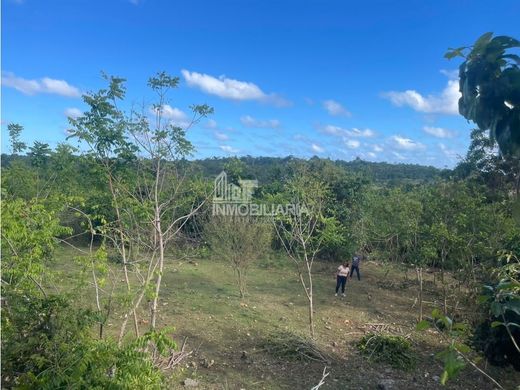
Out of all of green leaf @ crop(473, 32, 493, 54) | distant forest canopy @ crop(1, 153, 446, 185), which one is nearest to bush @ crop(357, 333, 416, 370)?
green leaf @ crop(473, 32, 493, 54)

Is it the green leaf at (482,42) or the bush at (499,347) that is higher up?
the green leaf at (482,42)

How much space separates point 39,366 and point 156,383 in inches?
32.0

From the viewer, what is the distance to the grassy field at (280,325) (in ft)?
19.4

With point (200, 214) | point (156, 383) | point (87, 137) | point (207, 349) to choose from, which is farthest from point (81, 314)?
point (200, 214)

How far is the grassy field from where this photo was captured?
19.4 ft

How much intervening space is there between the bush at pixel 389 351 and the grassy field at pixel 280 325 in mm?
145

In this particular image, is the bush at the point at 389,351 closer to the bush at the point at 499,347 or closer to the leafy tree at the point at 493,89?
the bush at the point at 499,347

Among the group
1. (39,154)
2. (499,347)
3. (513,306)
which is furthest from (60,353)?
(39,154)

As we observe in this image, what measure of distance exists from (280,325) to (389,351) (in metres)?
2.34

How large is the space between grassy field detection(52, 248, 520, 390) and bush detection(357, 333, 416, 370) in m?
0.15

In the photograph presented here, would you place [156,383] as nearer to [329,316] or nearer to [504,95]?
[504,95]

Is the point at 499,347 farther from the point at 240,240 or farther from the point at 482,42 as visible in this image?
the point at 240,240

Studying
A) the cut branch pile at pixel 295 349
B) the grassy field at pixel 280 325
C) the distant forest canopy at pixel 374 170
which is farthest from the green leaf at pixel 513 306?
the distant forest canopy at pixel 374 170

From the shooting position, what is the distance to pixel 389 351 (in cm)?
665
